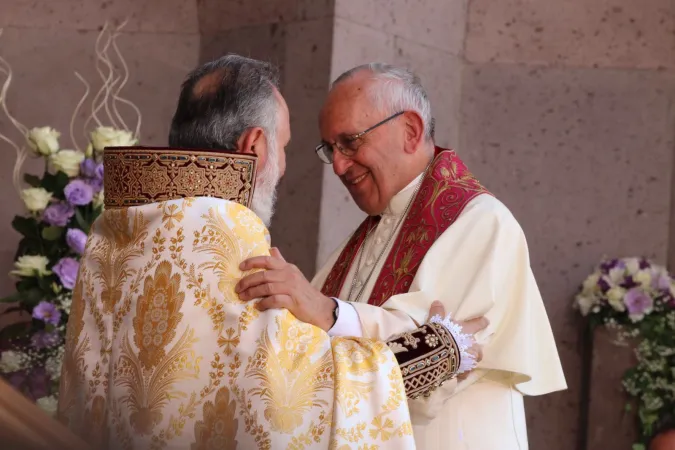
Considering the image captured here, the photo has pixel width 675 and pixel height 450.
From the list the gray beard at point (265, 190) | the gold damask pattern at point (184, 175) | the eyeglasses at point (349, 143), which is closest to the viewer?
the gold damask pattern at point (184, 175)

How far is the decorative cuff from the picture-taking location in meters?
2.68

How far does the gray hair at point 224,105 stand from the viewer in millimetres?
2594

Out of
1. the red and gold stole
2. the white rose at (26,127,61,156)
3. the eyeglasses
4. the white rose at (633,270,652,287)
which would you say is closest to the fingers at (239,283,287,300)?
the red and gold stole

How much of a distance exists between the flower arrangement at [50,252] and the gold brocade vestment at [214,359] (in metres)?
1.93

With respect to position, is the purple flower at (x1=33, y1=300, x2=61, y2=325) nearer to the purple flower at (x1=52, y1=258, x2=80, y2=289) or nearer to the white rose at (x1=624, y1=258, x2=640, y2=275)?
the purple flower at (x1=52, y1=258, x2=80, y2=289)

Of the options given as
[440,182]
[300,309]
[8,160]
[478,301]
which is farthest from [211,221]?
[8,160]

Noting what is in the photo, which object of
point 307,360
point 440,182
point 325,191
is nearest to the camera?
point 307,360

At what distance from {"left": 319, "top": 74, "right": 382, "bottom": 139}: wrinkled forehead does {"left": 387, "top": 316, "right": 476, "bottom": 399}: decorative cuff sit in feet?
3.19

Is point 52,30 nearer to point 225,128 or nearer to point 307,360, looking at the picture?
point 225,128

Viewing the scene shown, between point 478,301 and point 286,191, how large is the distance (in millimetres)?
2770

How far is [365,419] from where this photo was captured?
2352 mm

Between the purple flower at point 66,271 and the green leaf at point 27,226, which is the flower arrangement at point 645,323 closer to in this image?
the purple flower at point 66,271

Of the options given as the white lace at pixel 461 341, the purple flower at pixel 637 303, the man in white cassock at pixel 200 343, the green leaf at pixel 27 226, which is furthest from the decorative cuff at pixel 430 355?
the purple flower at pixel 637 303

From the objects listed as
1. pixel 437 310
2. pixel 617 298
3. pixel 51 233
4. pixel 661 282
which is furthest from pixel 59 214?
pixel 661 282
